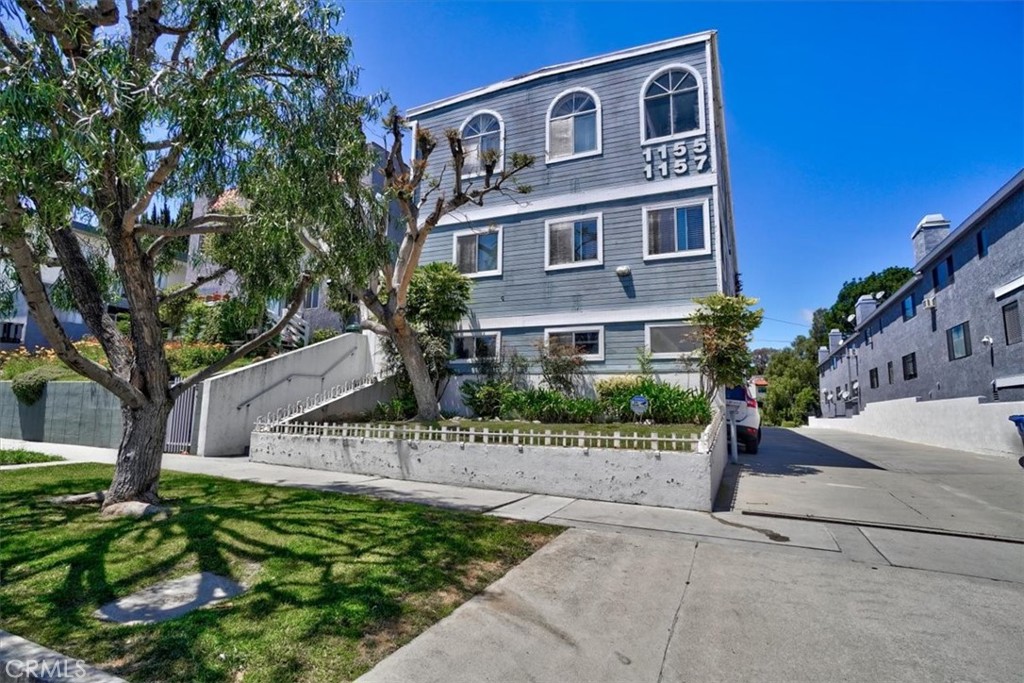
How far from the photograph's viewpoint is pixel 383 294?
13.7 meters

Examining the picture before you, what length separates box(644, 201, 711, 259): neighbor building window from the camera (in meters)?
13.2

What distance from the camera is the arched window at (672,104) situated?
45.2 feet

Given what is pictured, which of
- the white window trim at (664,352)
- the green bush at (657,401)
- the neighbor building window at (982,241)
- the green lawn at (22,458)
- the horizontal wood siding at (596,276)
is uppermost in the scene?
the neighbor building window at (982,241)

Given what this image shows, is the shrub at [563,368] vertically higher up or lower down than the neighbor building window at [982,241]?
lower down

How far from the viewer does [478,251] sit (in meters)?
16.2

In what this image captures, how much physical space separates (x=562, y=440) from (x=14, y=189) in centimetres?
722

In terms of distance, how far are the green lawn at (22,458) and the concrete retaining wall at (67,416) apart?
1.91m

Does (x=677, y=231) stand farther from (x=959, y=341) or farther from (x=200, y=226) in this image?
(x=959, y=341)

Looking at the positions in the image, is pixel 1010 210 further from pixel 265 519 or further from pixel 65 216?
pixel 65 216

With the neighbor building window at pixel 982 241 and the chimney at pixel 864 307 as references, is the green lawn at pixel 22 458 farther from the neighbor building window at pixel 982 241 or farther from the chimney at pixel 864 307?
the chimney at pixel 864 307

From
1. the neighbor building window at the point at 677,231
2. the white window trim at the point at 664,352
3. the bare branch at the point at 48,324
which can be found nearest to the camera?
the bare branch at the point at 48,324

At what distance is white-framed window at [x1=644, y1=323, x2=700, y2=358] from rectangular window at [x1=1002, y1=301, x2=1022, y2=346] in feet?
30.8

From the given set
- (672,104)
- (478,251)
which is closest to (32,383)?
(478,251)

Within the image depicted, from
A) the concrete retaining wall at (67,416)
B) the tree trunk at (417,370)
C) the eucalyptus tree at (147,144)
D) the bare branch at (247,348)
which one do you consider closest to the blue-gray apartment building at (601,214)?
the tree trunk at (417,370)
